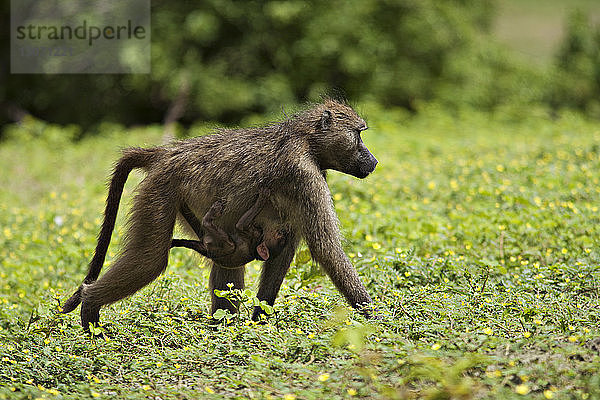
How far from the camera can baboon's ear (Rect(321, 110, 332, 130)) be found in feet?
14.4

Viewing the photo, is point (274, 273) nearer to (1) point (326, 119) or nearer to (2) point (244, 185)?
(2) point (244, 185)

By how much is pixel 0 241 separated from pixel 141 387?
4.28 metres

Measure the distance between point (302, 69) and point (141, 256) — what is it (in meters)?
9.85

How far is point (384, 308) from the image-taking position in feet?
13.6

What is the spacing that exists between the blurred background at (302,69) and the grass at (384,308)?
530cm

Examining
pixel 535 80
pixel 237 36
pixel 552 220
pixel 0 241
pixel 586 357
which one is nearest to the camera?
pixel 586 357

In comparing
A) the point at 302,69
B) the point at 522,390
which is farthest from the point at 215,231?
the point at 302,69

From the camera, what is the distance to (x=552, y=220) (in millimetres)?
5836

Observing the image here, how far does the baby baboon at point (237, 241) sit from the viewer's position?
4.28 meters

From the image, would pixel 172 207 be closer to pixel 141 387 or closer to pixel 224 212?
pixel 224 212

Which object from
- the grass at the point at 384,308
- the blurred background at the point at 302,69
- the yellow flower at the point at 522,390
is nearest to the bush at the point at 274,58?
the blurred background at the point at 302,69

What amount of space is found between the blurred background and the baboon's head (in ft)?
28.6

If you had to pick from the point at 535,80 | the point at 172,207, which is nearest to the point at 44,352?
the point at 172,207

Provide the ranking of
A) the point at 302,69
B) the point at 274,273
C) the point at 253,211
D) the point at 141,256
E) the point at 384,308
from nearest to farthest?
the point at 384,308
the point at 253,211
the point at 141,256
the point at 274,273
the point at 302,69
